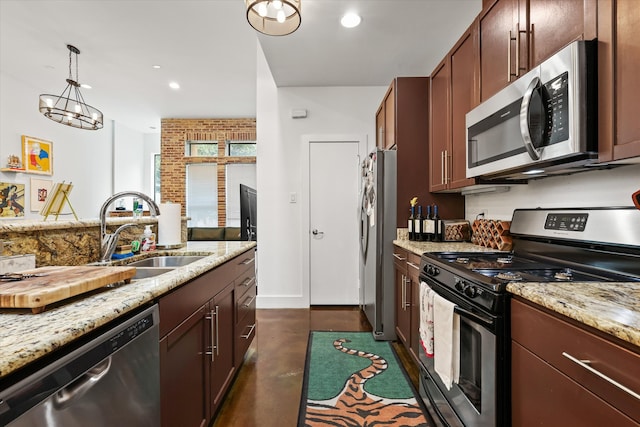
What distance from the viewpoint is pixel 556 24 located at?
4.18 feet

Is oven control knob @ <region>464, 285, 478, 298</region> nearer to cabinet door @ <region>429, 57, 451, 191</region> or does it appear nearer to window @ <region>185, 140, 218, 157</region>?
cabinet door @ <region>429, 57, 451, 191</region>

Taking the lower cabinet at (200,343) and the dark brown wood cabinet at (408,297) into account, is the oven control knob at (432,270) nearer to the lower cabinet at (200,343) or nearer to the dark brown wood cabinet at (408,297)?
the dark brown wood cabinet at (408,297)

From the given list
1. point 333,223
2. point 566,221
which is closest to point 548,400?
point 566,221

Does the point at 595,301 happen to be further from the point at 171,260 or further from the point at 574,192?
the point at 171,260

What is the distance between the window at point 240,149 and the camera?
6641 mm

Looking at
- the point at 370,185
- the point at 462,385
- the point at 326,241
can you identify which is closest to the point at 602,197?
the point at 462,385

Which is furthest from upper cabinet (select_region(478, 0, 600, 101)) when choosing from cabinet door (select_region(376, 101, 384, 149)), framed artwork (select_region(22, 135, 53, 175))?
framed artwork (select_region(22, 135, 53, 175))

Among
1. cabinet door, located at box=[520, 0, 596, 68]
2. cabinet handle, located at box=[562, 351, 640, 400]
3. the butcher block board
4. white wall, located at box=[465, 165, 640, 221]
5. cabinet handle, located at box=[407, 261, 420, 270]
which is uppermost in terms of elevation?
cabinet door, located at box=[520, 0, 596, 68]

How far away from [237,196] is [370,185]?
4.26m

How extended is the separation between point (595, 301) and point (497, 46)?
4.54 ft

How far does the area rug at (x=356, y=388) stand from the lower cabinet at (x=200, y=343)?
522 millimetres

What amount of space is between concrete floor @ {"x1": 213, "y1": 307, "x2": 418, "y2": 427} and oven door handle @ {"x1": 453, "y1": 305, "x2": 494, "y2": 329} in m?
1.08

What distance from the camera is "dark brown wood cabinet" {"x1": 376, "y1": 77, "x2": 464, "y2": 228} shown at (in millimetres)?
2752

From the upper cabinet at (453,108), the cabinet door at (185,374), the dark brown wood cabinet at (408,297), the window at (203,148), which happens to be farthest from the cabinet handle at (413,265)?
the window at (203,148)
